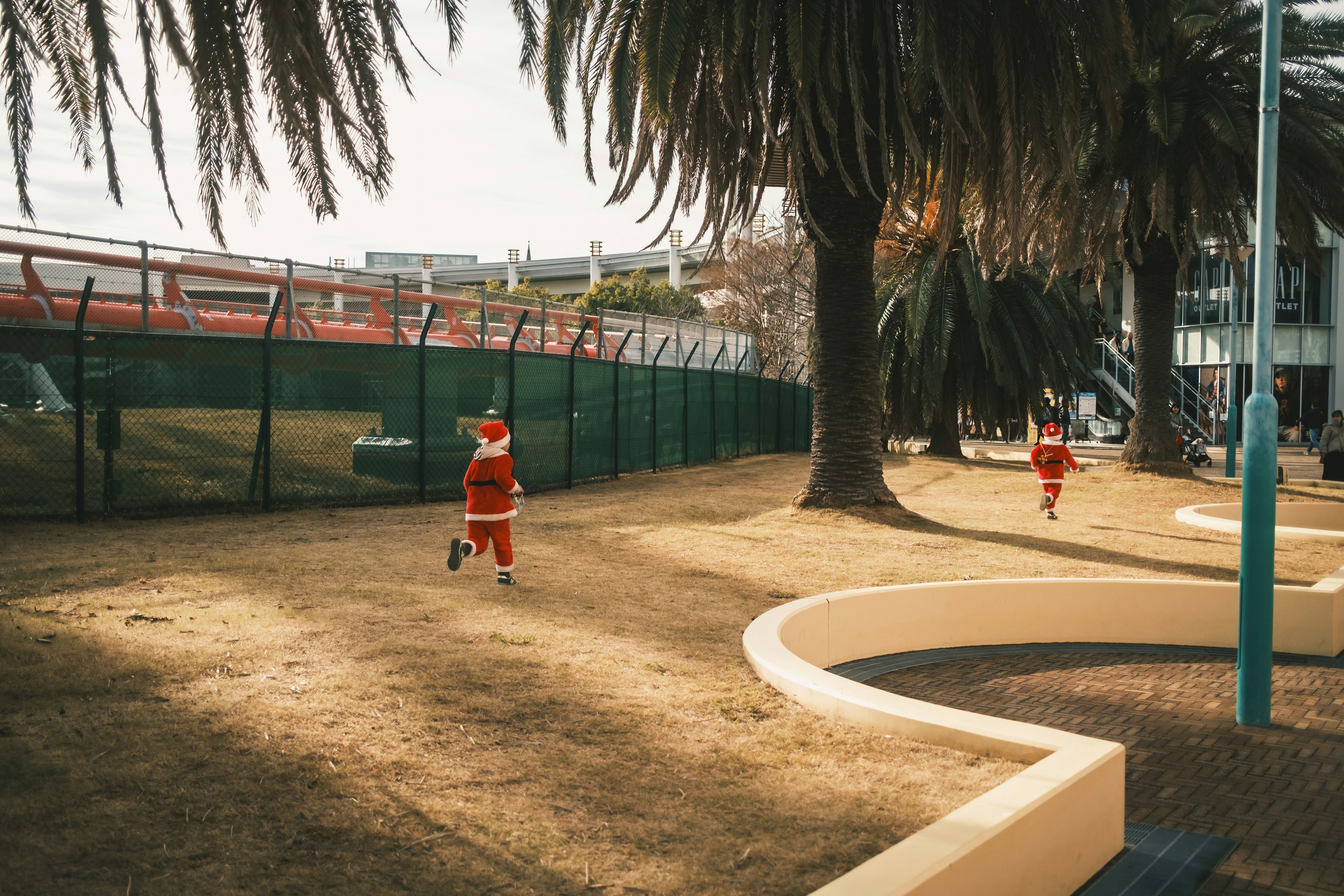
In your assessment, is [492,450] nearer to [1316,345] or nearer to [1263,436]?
[1263,436]

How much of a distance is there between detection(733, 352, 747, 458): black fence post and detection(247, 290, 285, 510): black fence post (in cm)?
1324

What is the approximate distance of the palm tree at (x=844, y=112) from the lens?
30.0 feet

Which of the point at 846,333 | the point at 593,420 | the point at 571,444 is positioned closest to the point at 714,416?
the point at 593,420

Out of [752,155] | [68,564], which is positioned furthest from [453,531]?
[752,155]

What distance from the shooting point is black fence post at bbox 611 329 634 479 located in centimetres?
1611

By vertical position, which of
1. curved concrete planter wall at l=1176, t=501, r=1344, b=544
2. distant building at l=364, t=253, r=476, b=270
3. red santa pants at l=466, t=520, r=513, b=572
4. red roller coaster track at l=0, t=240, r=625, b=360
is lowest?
curved concrete planter wall at l=1176, t=501, r=1344, b=544

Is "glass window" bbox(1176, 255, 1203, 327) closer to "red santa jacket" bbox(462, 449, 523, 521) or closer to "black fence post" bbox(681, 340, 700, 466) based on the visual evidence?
"black fence post" bbox(681, 340, 700, 466)

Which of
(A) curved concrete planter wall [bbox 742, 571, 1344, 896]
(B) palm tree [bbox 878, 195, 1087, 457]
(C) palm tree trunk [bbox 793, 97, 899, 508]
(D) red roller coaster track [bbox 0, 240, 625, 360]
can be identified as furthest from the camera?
(B) palm tree [bbox 878, 195, 1087, 457]

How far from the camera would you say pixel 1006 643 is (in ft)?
22.7

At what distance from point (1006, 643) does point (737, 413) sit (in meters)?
16.7

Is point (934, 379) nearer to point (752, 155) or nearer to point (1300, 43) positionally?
point (1300, 43)

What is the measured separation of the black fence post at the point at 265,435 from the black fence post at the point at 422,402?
1.77 metres

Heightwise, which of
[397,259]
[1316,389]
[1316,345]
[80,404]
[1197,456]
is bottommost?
[1197,456]

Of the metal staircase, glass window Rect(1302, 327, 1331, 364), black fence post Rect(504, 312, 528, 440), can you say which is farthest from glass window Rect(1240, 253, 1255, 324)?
black fence post Rect(504, 312, 528, 440)
